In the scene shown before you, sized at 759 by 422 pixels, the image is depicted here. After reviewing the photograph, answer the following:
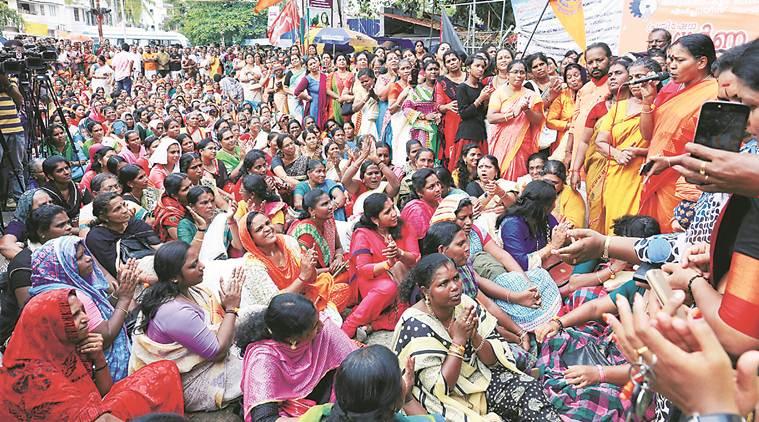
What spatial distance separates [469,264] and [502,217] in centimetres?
52

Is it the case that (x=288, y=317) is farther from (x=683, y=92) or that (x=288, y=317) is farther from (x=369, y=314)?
(x=683, y=92)

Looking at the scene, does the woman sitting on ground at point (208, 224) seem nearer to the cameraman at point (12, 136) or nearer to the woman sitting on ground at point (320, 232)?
the woman sitting on ground at point (320, 232)

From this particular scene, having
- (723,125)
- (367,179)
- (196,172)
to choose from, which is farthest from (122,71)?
(723,125)

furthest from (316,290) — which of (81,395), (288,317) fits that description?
(81,395)

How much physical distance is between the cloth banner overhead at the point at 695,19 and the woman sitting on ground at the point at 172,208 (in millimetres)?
5134

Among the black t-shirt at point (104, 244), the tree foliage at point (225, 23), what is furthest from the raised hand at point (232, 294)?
the tree foliage at point (225, 23)

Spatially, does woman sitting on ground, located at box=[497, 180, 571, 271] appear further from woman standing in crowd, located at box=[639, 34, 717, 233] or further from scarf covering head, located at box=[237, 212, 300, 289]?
scarf covering head, located at box=[237, 212, 300, 289]

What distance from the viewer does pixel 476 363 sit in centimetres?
261

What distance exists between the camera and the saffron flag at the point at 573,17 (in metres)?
7.39

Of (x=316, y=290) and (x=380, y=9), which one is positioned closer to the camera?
(x=316, y=290)

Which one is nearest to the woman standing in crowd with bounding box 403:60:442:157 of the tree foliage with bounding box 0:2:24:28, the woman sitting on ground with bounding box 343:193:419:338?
the woman sitting on ground with bounding box 343:193:419:338

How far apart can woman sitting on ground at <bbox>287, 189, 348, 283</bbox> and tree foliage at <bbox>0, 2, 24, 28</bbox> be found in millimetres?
38311

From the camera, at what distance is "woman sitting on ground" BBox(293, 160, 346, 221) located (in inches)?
187

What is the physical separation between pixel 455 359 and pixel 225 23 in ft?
138
